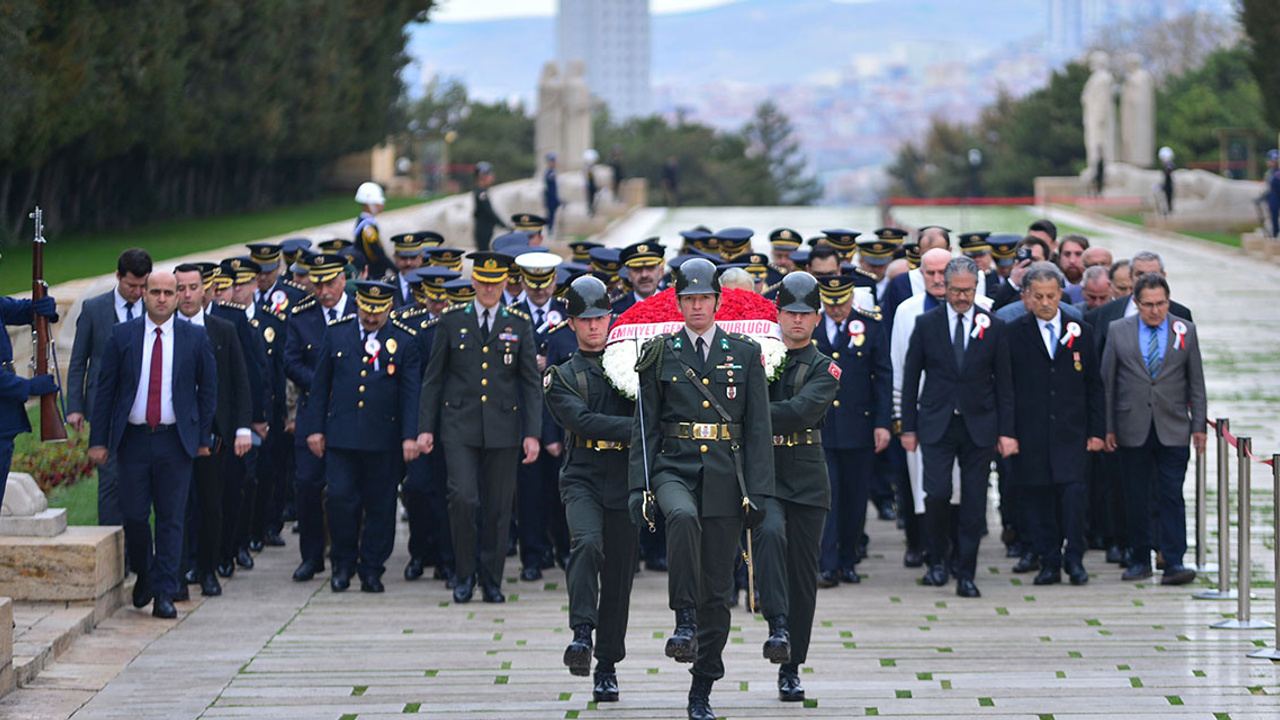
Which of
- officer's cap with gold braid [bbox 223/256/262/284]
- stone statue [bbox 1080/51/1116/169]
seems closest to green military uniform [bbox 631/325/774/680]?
officer's cap with gold braid [bbox 223/256/262/284]

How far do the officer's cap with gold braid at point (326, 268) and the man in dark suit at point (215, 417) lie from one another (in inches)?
49.8

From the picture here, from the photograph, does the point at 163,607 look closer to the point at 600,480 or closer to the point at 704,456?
the point at 600,480

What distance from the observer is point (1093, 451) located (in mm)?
12516

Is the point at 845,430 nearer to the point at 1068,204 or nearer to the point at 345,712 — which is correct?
the point at 345,712

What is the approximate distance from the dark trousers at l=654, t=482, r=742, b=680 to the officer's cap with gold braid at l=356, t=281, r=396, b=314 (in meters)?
3.94

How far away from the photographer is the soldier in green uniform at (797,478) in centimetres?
838

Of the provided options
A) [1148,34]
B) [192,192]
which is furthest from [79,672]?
[1148,34]

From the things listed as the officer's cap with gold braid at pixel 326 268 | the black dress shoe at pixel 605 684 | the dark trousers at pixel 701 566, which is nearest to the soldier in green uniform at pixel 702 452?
the dark trousers at pixel 701 566

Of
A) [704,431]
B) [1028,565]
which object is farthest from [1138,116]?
[704,431]

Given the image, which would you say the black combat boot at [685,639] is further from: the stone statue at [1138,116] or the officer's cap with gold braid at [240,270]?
the stone statue at [1138,116]

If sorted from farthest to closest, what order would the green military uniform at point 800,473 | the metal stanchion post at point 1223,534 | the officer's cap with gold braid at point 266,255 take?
the officer's cap with gold braid at point 266,255, the metal stanchion post at point 1223,534, the green military uniform at point 800,473

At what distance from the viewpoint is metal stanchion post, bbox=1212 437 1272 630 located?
9906 millimetres

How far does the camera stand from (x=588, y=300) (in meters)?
8.76

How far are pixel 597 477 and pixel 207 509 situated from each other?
11.4ft
